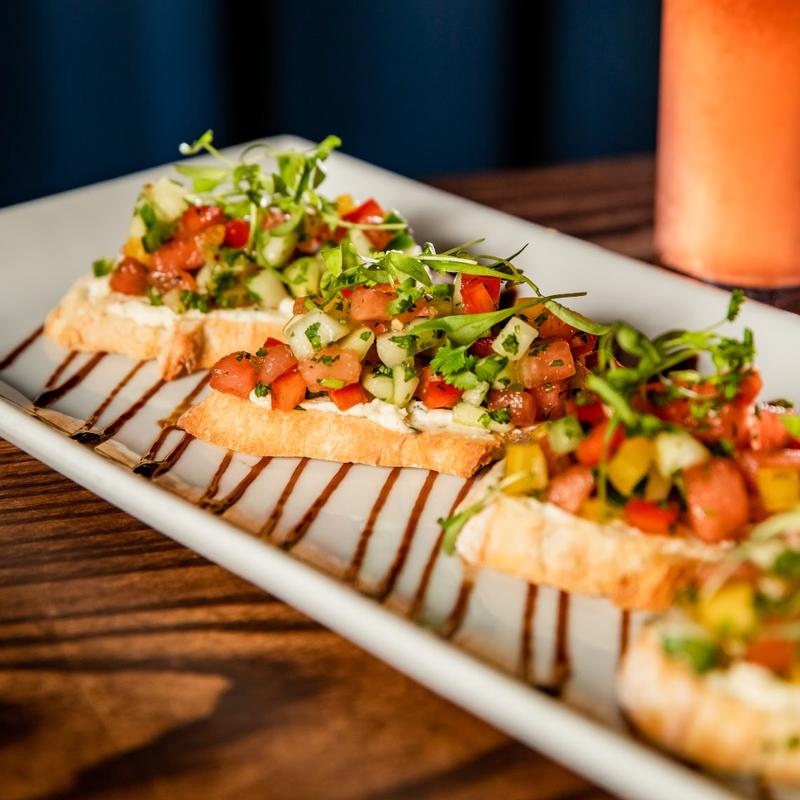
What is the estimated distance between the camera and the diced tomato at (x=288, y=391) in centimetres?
285

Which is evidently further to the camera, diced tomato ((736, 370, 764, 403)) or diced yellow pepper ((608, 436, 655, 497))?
diced tomato ((736, 370, 764, 403))

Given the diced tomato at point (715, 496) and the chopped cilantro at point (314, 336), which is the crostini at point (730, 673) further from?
the chopped cilantro at point (314, 336)

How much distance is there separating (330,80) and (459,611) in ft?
14.6

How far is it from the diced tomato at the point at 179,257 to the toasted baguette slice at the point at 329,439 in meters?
0.63

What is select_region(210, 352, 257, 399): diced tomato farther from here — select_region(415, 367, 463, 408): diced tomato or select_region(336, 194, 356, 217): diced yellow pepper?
select_region(336, 194, 356, 217): diced yellow pepper

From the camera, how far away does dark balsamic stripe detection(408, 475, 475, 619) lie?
2248 mm

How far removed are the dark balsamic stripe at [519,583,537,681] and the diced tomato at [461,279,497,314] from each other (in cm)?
75

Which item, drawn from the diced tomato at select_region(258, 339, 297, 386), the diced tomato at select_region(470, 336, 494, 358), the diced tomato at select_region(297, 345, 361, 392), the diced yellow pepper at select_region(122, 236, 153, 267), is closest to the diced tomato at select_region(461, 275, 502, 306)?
the diced tomato at select_region(470, 336, 494, 358)

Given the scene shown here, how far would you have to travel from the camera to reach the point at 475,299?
2799mm

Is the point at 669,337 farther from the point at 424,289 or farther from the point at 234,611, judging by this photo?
the point at 234,611

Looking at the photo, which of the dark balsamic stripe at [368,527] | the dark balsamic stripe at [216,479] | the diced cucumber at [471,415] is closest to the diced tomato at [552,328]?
Result: the diced cucumber at [471,415]

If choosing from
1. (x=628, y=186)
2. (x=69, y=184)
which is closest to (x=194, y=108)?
(x=69, y=184)

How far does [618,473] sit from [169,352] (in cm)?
151

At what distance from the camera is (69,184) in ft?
19.2
